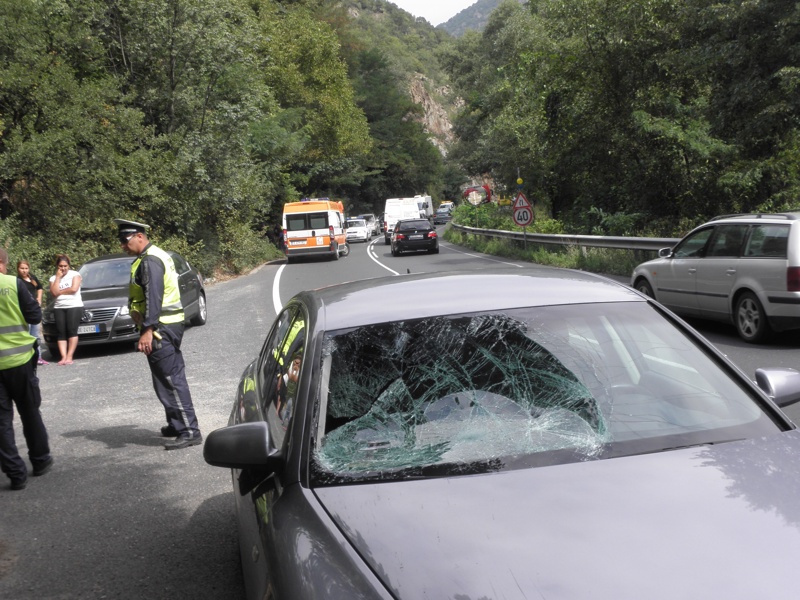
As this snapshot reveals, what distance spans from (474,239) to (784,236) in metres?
28.3

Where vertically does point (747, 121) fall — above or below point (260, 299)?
above

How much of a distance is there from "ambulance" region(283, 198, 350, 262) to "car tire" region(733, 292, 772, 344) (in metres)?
26.7

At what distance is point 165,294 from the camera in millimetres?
7188

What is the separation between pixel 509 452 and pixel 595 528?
0.57 m

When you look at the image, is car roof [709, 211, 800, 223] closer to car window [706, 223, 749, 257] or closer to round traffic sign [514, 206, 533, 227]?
car window [706, 223, 749, 257]

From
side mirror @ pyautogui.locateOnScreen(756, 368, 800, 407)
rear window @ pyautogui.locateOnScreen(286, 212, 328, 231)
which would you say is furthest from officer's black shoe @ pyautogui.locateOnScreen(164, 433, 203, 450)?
rear window @ pyautogui.locateOnScreen(286, 212, 328, 231)

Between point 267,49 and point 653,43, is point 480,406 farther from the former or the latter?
point 267,49

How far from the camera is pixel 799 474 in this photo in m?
2.60

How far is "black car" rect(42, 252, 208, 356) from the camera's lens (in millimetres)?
13109

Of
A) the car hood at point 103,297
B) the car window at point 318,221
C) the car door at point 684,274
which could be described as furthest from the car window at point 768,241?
the car window at point 318,221

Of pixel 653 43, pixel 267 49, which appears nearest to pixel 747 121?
pixel 653 43

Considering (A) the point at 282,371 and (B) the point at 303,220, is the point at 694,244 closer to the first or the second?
(A) the point at 282,371

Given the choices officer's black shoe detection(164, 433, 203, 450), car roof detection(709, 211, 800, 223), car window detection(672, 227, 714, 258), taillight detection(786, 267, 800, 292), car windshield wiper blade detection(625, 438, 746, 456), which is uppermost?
car windshield wiper blade detection(625, 438, 746, 456)

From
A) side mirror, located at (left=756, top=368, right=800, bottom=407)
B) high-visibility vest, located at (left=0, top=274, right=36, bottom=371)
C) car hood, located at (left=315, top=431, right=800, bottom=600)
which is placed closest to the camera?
car hood, located at (left=315, top=431, right=800, bottom=600)
